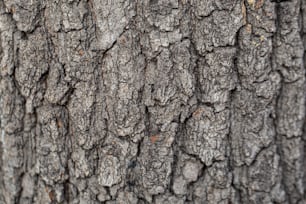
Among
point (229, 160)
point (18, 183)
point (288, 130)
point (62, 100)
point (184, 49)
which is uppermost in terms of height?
point (184, 49)

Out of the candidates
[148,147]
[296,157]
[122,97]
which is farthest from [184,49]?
[296,157]

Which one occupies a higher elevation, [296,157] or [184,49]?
[184,49]

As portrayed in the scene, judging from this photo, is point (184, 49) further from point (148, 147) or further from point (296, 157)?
point (296, 157)

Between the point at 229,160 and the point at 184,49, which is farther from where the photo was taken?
the point at 229,160

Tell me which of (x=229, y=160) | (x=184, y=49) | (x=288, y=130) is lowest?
(x=229, y=160)

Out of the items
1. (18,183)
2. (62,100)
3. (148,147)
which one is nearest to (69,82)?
(62,100)

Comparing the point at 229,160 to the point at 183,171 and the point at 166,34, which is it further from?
the point at 166,34
